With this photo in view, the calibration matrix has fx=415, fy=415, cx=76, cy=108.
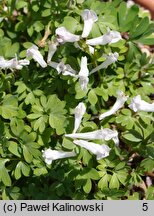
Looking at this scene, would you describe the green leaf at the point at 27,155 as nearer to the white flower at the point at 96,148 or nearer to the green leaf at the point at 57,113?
the green leaf at the point at 57,113

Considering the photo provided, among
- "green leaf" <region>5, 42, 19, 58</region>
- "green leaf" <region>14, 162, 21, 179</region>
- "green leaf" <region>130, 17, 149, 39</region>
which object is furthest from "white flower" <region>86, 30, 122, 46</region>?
"green leaf" <region>14, 162, 21, 179</region>

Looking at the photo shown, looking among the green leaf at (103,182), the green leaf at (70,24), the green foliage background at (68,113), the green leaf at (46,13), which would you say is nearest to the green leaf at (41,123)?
the green foliage background at (68,113)

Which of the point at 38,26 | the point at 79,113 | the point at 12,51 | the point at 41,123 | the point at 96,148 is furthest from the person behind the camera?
the point at 38,26

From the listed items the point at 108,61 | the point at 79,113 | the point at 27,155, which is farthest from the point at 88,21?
the point at 27,155

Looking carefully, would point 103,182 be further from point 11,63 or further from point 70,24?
point 70,24

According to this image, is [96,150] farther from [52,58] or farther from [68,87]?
[52,58]

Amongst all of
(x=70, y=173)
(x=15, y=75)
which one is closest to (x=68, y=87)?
(x=15, y=75)
